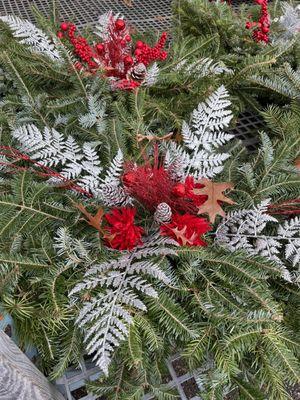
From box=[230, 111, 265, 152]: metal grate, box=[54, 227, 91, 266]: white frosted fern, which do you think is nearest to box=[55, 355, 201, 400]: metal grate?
box=[54, 227, 91, 266]: white frosted fern

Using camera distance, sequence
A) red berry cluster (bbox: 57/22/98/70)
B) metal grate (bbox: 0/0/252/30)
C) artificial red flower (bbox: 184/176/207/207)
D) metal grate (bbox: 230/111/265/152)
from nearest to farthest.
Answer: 1. artificial red flower (bbox: 184/176/207/207)
2. red berry cluster (bbox: 57/22/98/70)
3. metal grate (bbox: 230/111/265/152)
4. metal grate (bbox: 0/0/252/30)

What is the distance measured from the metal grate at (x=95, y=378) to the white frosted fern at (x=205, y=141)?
14.3 inches

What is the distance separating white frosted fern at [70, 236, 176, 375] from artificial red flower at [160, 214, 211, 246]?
0.07ft

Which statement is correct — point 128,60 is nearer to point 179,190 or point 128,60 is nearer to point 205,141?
point 205,141

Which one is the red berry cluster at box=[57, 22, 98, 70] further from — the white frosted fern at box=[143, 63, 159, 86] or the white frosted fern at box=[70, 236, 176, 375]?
the white frosted fern at box=[70, 236, 176, 375]

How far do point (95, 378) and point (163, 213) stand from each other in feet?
1.03

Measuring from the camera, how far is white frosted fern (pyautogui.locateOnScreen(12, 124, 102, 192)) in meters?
0.86

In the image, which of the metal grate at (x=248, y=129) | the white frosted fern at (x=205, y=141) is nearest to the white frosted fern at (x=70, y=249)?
the white frosted fern at (x=205, y=141)

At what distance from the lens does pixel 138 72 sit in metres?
1.02

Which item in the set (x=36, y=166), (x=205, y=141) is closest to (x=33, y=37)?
(x=36, y=166)

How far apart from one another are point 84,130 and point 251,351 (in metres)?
0.57

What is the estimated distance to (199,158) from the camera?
88 cm

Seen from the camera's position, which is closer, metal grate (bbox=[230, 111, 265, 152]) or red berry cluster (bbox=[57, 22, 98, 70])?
red berry cluster (bbox=[57, 22, 98, 70])

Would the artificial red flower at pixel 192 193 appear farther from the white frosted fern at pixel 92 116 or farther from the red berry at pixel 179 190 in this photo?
the white frosted fern at pixel 92 116
